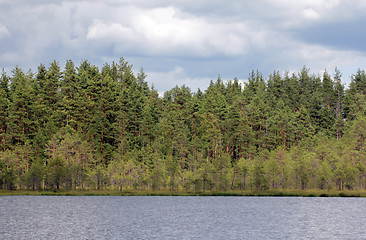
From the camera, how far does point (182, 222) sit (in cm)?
5494

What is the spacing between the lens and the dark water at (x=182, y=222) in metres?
44.5

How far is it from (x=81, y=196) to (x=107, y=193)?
630 centimetres

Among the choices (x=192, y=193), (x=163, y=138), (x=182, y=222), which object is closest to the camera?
(x=182, y=222)

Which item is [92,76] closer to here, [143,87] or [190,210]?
[143,87]

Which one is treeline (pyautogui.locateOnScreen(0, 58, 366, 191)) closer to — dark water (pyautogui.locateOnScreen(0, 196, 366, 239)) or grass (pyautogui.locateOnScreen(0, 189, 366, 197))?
grass (pyautogui.locateOnScreen(0, 189, 366, 197))

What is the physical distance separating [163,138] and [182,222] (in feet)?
244

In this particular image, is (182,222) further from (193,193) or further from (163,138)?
(163,138)

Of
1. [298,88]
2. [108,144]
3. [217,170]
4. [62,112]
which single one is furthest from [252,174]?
[298,88]

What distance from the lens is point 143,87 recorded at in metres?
172

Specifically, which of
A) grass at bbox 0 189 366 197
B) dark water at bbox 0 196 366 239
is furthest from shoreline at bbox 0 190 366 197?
dark water at bbox 0 196 366 239

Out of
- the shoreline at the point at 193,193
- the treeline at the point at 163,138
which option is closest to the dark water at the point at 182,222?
the shoreline at the point at 193,193

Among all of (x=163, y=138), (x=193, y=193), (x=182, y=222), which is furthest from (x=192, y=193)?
(x=182, y=222)

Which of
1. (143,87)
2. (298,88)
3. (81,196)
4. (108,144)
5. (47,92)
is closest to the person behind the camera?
(81,196)

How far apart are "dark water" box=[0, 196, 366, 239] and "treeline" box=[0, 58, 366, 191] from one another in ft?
100
